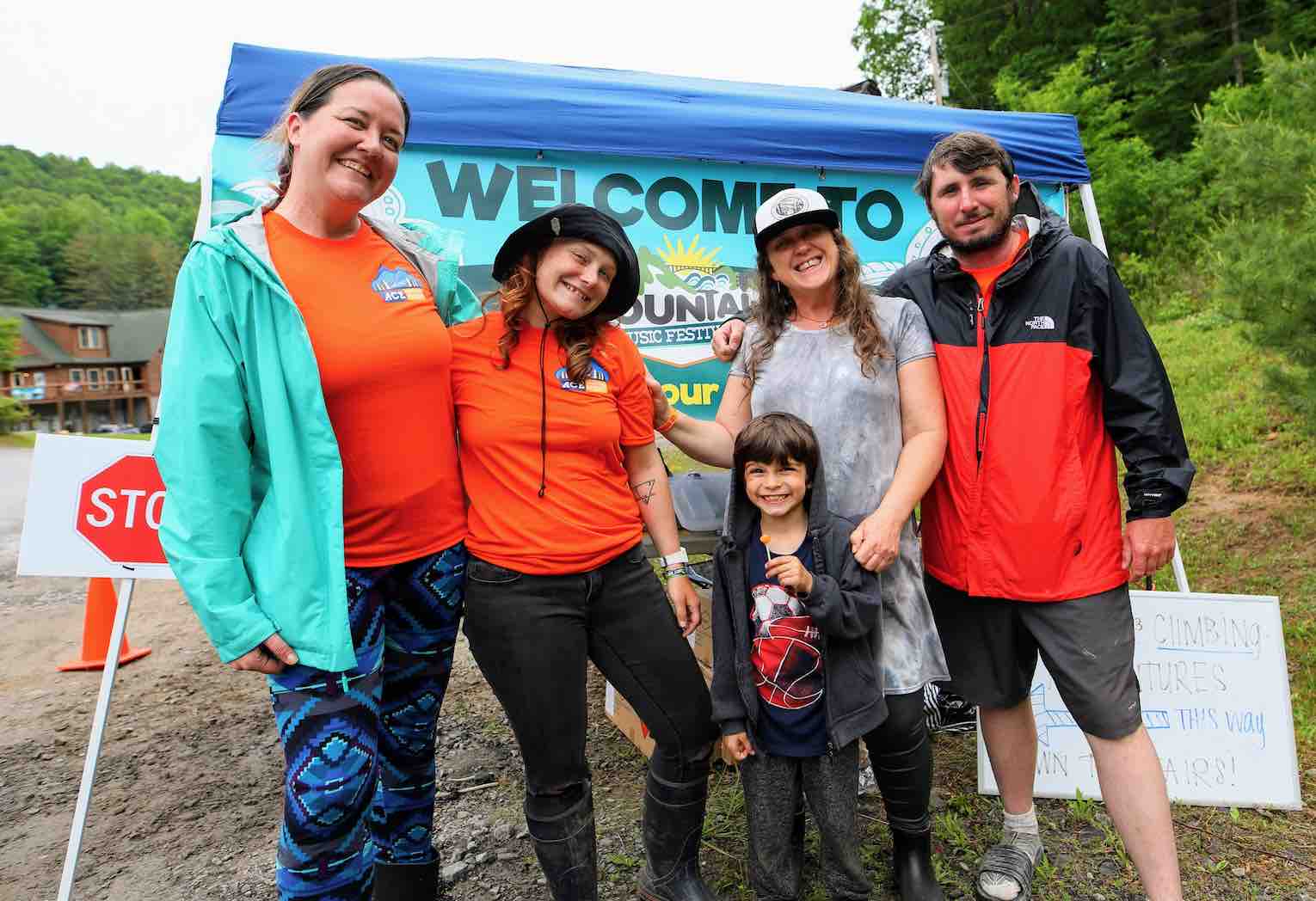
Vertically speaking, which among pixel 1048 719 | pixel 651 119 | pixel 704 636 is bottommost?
pixel 1048 719

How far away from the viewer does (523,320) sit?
6.54 ft

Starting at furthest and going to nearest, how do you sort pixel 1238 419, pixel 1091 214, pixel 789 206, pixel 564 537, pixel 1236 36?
1. pixel 1236 36
2. pixel 1238 419
3. pixel 1091 214
4. pixel 789 206
5. pixel 564 537

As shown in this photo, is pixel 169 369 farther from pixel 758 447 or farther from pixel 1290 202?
pixel 1290 202

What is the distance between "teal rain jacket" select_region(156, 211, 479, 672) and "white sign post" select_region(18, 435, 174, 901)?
1352mm

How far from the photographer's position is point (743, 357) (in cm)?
227

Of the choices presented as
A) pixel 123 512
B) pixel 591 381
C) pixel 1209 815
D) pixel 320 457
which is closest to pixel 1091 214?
pixel 1209 815

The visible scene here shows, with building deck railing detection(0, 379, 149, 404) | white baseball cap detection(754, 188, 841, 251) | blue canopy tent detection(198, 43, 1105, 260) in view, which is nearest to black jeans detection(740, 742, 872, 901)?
white baseball cap detection(754, 188, 841, 251)

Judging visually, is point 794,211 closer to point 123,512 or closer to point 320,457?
point 320,457

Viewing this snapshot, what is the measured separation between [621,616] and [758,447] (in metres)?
0.55

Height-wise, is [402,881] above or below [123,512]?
below

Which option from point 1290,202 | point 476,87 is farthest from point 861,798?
point 1290,202

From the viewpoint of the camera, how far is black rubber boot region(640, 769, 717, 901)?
6.86ft

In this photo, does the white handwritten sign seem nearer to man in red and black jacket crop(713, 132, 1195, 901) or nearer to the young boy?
man in red and black jacket crop(713, 132, 1195, 901)

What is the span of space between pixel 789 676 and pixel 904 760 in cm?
40
